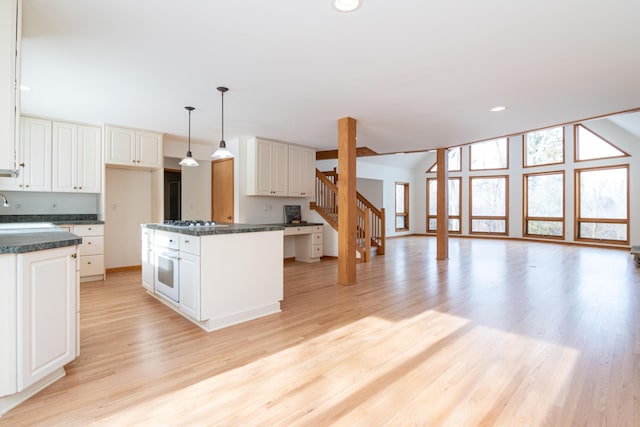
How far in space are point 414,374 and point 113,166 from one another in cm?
543

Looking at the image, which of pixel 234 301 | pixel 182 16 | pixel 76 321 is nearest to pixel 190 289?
pixel 234 301

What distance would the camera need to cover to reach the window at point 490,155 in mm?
11188

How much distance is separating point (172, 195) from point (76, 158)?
3715 millimetres

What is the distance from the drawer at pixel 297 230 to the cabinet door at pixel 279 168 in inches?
28.3

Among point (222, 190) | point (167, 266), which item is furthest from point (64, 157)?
point (167, 266)

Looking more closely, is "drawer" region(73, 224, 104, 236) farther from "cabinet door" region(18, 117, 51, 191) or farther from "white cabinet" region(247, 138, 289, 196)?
"white cabinet" region(247, 138, 289, 196)

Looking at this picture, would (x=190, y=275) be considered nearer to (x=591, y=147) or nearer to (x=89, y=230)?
(x=89, y=230)

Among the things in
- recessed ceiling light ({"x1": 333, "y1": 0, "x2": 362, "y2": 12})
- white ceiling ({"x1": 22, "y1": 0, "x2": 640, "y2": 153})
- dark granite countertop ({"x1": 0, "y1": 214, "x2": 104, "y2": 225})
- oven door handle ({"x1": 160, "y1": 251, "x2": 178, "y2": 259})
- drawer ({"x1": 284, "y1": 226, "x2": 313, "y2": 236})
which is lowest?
oven door handle ({"x1": 160, "y1": 251, "x2": 178, "y2": 259})

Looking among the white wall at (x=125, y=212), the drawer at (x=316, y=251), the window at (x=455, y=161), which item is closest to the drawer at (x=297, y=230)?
the drawer at (x=316, y=251)

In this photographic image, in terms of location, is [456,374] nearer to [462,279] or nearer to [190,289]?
[190,289]

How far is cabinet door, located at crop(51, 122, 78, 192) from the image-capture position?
15.5ft

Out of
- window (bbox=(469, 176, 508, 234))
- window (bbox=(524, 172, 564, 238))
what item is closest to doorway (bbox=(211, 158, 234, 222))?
window (bbox=(469, 176, 508, 234))

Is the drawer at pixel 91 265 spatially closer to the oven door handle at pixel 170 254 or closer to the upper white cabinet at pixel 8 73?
the oven door handle at pixel 170 254

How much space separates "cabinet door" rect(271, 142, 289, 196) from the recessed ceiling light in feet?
14.1
